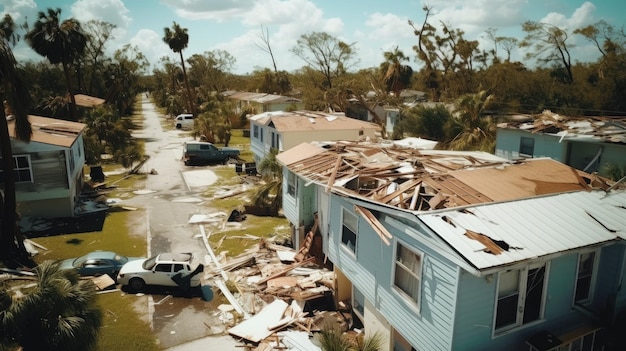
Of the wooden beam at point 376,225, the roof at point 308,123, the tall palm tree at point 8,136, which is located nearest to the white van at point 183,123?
the roof at point 308,123

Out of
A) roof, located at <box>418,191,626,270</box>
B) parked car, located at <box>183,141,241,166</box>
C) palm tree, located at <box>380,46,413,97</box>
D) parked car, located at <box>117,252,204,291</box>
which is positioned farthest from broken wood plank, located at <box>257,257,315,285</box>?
palm tree, located at <box>380,46,413,97</box>

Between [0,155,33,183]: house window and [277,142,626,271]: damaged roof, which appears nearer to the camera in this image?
[277,142,626,271]: damaged roof

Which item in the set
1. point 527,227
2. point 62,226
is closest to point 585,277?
point 527,227

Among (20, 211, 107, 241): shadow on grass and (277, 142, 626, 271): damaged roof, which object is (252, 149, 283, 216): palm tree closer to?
(277, 142, 626, 271): damaged roof

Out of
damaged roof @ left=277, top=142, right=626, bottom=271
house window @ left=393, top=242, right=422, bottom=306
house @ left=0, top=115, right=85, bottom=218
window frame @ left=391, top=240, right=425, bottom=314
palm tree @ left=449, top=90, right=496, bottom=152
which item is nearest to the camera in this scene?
damaged roof @ left=277, top=142, right=626, bottom=271

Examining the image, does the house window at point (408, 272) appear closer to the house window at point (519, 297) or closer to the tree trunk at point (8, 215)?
the house window at point (519, 297)

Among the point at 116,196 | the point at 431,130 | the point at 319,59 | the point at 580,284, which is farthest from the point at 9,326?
the point at 319,59

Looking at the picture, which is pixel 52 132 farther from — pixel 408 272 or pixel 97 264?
pixel 408 272
